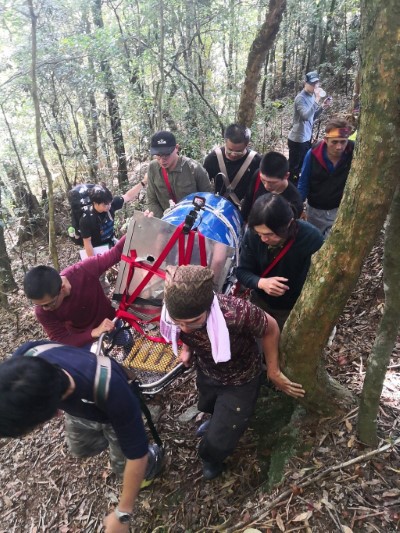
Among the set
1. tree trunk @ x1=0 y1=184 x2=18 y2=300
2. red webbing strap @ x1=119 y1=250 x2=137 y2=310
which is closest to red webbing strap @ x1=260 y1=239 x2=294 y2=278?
red webbing strap @ x1=119 y1=250 x2=137 y2=310

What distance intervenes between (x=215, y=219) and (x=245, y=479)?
→ 2.37 meters

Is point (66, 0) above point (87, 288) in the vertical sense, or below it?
above

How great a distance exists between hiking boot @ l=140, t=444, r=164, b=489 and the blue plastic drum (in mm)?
2001

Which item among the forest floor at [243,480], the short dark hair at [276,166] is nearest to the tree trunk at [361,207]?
the forest floor at [243,480]

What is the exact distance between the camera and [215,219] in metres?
3.91

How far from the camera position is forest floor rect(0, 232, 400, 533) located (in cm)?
237

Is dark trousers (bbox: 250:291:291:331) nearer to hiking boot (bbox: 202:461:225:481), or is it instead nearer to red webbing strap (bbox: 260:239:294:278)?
red webbing strap (bbox: 260:239:294:278)

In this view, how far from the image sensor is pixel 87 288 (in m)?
3.62

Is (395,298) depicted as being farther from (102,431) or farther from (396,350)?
(102,431)

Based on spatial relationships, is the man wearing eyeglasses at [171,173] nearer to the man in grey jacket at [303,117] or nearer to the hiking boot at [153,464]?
the man in grey jacket at [303,117]

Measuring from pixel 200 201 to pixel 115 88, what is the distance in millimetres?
8085

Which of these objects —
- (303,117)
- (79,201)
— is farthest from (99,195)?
(303,117)

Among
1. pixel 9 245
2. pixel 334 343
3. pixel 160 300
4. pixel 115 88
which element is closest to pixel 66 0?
pixel 115 88

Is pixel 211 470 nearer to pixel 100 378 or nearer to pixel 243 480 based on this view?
pixel 243 480
